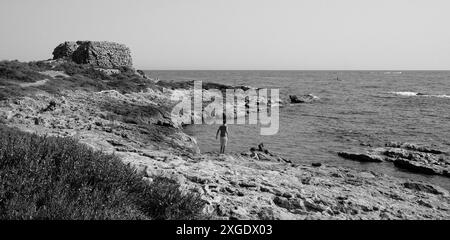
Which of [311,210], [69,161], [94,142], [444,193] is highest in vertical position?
[69,161]

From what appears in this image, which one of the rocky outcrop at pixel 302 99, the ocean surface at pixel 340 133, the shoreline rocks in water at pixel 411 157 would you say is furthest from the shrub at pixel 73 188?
the rocky outcrop at pixel 302 99

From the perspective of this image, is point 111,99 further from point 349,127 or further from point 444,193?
point 444,193

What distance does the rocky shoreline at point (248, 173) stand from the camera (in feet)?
33.4

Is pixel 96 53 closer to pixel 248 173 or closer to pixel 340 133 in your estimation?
pixel 340 133

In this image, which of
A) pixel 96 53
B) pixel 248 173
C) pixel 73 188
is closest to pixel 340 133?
pixel 248 173

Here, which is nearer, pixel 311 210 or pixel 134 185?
pixel 134 185

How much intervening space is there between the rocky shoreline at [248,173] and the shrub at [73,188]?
104 centimetres

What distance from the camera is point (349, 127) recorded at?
112 ft

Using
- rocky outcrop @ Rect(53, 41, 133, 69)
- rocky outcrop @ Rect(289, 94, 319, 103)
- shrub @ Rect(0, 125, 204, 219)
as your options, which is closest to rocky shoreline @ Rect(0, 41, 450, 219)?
shrub @ Rect(0, 125, 204, 219)

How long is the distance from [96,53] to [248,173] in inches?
1798

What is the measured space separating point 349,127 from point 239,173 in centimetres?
2425

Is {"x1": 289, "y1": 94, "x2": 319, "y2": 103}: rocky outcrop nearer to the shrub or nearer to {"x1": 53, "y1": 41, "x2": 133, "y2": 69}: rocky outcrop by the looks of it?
{"x1": 53, "y1": 41, "x2": 133, "y2": 69}: rocky outcrop

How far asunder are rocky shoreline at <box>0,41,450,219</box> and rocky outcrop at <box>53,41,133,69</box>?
89.1 feet
